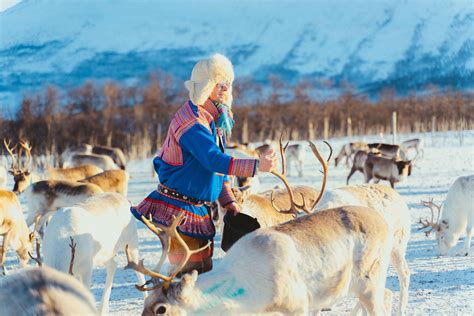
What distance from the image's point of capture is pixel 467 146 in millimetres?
25938

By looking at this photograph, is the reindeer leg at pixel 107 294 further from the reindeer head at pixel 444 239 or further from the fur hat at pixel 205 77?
the reindeer head at pixel 444 239

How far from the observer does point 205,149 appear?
11.6 feet

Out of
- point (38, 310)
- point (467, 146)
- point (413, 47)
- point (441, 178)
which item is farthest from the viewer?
point (413, 47)

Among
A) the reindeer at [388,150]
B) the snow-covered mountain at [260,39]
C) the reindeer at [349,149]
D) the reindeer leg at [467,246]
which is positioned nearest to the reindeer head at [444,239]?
the reindeer leg at [467,246]

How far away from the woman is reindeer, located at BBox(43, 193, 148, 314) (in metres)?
1.56

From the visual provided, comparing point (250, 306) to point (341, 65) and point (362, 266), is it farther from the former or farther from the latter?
point (341, 65)

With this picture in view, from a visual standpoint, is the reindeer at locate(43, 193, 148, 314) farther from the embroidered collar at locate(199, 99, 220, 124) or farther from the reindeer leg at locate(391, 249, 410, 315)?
the reindeer leg at locate(391, 249, 410, 315)

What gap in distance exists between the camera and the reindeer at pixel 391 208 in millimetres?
5223

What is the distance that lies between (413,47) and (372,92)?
2039cm

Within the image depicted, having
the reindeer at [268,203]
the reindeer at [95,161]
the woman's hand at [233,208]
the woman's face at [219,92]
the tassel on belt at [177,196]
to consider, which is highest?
the woman's face at [219,92]

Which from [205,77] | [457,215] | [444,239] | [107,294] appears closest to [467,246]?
[444,239]

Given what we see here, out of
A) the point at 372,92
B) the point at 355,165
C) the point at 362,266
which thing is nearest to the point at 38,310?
the point at 362,266

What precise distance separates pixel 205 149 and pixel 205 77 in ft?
1.62

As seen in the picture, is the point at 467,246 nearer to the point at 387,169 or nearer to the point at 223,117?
the point at 223,117
